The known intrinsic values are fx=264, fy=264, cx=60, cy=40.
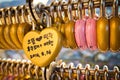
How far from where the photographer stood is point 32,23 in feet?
2.60

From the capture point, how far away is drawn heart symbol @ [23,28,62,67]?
68cm

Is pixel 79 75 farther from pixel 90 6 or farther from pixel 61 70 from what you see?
pixel 90 6

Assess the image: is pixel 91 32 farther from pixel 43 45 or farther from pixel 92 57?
pixel 92 57

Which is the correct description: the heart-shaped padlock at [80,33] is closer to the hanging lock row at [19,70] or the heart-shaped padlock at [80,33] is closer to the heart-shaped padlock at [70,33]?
the heart-shaped padlock at [70,33]

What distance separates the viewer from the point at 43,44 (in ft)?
2.34

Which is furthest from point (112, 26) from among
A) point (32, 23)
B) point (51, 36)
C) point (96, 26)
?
point (32, 23)

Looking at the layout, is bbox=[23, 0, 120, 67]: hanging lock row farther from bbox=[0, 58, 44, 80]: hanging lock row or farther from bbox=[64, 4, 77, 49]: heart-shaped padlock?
bbox=[0, 58, 44, 80]: hanging lock row

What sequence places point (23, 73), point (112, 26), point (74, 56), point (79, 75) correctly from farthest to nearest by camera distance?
point (74, 56)
point (23, 73)
point (79, 75)
point (112, 26)

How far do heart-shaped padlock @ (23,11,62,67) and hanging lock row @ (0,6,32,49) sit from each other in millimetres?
49

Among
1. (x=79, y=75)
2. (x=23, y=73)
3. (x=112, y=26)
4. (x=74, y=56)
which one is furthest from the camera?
(x=74, y=56)

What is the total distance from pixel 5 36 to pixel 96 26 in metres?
0.32

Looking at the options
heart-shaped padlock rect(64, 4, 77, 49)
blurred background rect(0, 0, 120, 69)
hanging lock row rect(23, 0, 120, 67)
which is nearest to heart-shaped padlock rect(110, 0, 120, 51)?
hanging lock row rect(23, 0, 120, 67)

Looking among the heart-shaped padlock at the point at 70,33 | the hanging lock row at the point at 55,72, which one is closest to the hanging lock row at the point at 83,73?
the hanging lock row at the point at 55,72

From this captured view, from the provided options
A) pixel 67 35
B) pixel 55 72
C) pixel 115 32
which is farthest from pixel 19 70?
pixel 115 32
